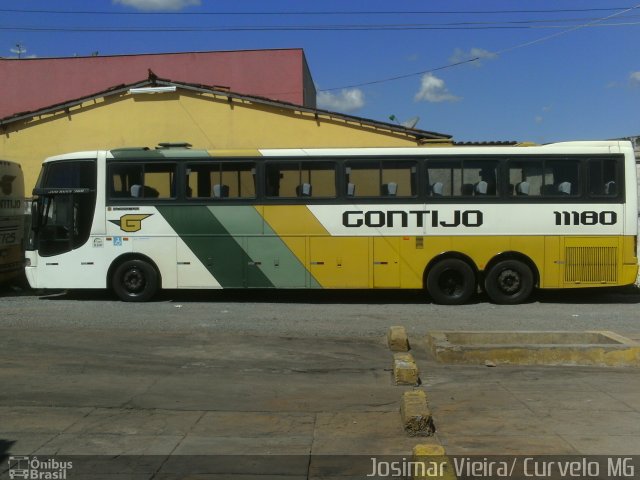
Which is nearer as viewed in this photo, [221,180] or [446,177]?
[446,177]

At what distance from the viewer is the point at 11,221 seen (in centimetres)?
1703

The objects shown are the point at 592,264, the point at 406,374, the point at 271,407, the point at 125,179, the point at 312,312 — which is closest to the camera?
the point at 271,407

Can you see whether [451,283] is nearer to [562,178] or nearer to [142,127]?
[562,178]

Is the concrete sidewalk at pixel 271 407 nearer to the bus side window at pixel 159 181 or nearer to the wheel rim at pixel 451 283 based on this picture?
the wheel rim at pixel 451 283

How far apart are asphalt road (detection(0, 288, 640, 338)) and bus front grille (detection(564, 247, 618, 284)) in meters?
0.64

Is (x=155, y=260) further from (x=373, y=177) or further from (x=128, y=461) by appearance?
(x=128, y=461)

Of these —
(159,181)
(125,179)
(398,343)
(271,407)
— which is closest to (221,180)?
(159,181)

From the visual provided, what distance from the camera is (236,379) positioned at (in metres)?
7.77

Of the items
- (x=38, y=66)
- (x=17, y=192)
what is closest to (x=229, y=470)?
(x=17, y=192)

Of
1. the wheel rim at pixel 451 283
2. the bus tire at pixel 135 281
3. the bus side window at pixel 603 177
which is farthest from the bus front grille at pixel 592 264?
the bus tire at pixel 135 281

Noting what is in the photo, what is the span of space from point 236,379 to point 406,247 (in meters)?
7.06

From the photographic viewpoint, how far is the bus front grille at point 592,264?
1376 centimetres

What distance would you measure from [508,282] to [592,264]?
173 centimetres

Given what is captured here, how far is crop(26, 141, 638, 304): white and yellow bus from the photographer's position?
1386 centimetres
